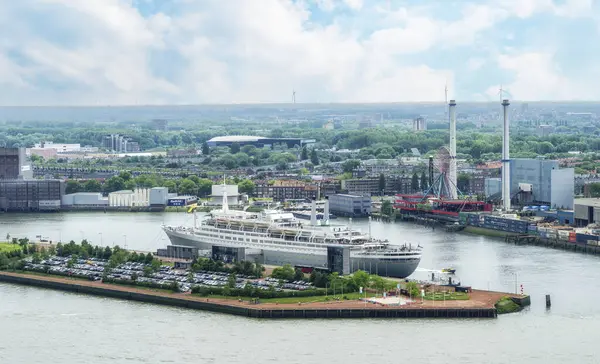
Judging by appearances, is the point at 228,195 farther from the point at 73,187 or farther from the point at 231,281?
the point at 231,281

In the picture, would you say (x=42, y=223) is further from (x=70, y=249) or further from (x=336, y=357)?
(x=336, y=357)

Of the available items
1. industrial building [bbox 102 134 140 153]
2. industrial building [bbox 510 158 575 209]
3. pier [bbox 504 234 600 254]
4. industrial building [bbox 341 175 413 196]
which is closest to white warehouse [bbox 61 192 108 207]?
industrial building [bbox 341 175 413 196]

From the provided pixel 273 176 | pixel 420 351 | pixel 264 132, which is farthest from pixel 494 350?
pixel 264 132

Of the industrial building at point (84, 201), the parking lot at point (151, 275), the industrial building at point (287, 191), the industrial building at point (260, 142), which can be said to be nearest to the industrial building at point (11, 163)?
the industrial building at point (84, 201)

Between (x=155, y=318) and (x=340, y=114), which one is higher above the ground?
(x=340, y=114)

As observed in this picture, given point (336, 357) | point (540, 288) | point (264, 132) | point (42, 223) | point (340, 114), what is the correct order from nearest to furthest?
point (336, 357), point (540, 288), point (42, 223), point (264, 132), point (340, 114)

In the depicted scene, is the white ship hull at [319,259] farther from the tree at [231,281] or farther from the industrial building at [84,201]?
the industrial building at [84,201]

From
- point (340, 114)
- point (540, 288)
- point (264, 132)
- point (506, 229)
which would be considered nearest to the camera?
point (540, 288)
